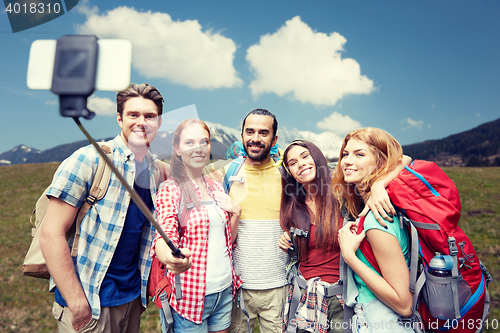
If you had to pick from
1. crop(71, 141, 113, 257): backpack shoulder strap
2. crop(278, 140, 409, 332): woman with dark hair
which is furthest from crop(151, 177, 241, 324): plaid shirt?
crop(278, 140, 409, 332): woman with dark hair

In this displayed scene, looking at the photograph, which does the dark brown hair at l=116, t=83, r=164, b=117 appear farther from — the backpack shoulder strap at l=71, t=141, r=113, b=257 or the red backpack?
Result: the red backpack

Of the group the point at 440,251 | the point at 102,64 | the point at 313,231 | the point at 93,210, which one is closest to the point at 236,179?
the point at 313,231

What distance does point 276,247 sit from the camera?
10.9 ft

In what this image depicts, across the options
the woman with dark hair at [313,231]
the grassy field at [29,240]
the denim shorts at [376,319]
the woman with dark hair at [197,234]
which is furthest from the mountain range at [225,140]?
the grassy field at [29,240]

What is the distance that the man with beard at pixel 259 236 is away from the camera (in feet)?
10.8

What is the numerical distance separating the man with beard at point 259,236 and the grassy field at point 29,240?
321cm

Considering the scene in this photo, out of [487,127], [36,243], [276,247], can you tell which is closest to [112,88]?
[36,243]

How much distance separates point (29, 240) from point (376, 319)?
588 inches

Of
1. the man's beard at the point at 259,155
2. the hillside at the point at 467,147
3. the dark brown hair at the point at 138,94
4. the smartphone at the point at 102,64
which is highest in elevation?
the hillside at the point at 467,147

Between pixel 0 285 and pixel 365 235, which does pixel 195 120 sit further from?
pixel 0 285

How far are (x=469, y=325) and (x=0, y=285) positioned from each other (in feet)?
35.4

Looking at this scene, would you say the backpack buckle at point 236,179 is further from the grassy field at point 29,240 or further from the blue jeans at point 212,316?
the grassy field at point 29,240

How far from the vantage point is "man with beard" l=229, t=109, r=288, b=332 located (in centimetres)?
329

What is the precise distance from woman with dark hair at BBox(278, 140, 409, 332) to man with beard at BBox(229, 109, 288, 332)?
0.19 metres
